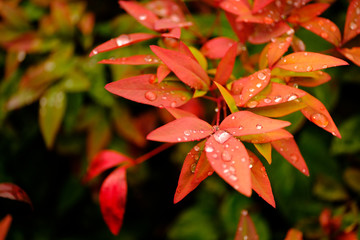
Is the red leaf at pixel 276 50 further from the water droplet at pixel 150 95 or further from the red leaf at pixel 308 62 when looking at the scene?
the water droplet at pixel 150 95

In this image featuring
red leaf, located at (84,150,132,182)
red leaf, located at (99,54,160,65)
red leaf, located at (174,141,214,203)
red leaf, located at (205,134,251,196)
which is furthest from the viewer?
red leaf, located at (84,150,132,182)

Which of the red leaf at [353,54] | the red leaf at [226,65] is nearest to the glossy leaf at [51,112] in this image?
the red leaf at [226,65]

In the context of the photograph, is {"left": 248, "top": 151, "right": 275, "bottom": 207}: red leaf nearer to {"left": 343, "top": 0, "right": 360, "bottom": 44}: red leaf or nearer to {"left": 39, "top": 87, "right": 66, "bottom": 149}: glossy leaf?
{"left": 343, "top": 0, "right": 360, "bottom": 44}: red leaf

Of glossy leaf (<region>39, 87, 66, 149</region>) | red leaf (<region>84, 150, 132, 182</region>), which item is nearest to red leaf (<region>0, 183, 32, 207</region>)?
red leaf (<region>84, 150, 132, 182</region>)

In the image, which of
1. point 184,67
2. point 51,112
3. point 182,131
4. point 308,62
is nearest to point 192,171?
point 182,131

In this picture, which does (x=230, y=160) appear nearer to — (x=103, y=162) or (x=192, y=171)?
(x=192, y=171)

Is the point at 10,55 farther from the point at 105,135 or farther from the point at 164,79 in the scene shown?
the point at 164,79

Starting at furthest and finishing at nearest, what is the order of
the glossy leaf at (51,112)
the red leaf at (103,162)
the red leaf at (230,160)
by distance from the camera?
1. the glossy leaf at (51,112)
2. the red leaf at (103,162)
3. the red leaf at (230,160)
